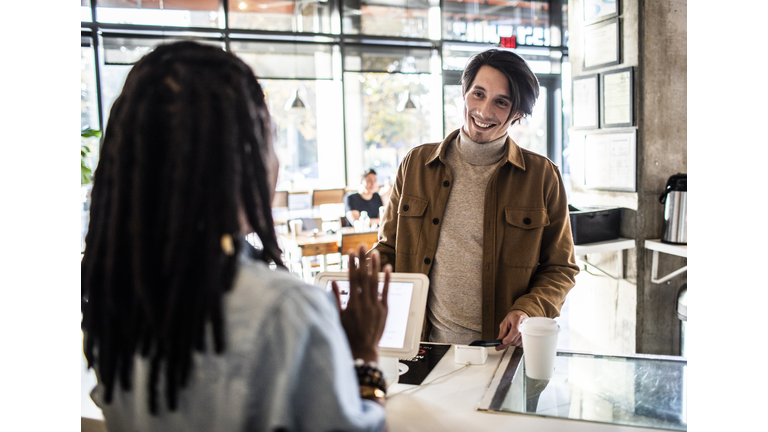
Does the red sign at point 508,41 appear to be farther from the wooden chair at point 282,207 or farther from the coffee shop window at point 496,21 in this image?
the wooden chair at point 282,207

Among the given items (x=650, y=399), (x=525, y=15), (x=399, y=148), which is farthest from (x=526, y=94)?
(x=525, y=15)

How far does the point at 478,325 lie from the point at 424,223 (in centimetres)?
37

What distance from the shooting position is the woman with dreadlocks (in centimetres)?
59

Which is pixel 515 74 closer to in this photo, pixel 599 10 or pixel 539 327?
pixel 539 327

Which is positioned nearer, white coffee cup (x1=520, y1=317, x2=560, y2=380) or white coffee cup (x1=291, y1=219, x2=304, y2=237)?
white coffee cup (x1=520, y1=317, x2=560, y2=380)

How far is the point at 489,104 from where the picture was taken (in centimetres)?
166

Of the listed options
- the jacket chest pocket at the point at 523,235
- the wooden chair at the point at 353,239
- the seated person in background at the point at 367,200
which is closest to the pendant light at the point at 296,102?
the seated person in background at the point at 367,200

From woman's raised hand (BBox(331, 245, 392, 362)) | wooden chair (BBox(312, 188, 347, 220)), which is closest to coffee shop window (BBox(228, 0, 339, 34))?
wooden chair (BBox(312, 188, 347, 220))

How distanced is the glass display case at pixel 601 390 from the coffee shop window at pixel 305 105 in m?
5.79

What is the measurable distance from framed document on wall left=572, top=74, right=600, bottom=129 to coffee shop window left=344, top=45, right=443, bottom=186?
3.65 m

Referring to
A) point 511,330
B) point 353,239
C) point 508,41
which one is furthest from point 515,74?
point 508,41

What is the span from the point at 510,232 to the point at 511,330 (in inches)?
13.5

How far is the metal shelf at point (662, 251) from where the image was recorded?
291cm

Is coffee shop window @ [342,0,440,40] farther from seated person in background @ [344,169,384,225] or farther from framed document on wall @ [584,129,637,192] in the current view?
framed document on wall @ [584,129,637,192]
